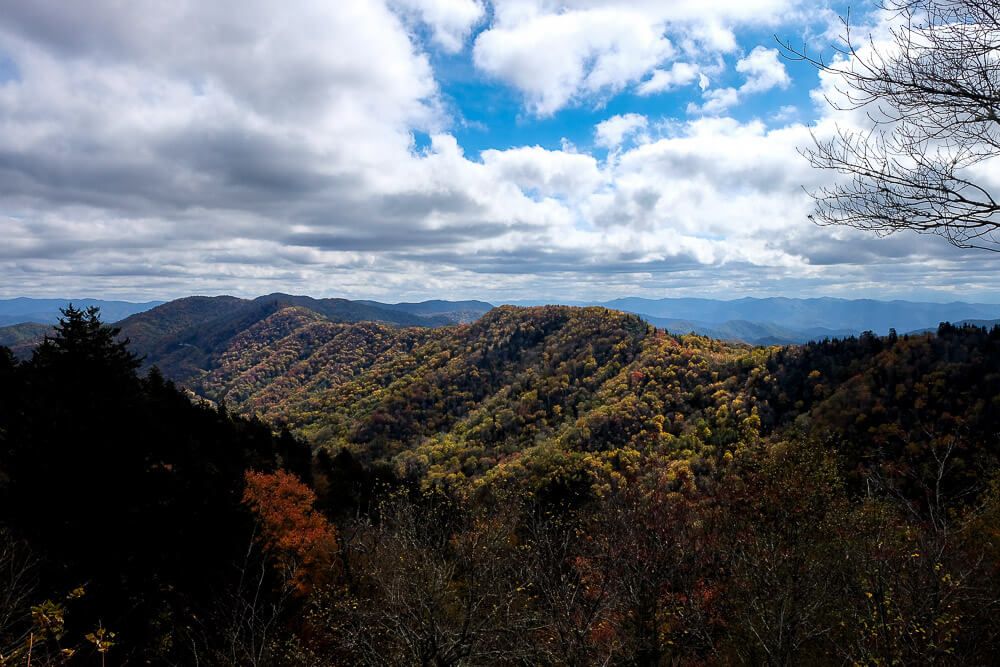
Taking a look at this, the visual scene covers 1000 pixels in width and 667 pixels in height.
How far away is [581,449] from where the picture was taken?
104 meters

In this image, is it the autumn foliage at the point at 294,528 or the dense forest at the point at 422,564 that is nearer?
the dense forest at the point at 422,564

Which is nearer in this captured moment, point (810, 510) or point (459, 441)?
point (810, 510)

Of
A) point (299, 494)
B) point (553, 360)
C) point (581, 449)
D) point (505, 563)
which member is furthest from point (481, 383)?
point (505, 563)

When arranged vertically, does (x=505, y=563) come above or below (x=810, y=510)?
A: below

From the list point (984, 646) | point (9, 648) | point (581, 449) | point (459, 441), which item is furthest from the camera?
point (459, 441)

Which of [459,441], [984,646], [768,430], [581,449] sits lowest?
[459,441]

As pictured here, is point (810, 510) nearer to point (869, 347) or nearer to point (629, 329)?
point (869, 347)

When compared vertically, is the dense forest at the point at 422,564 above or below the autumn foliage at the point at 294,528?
above

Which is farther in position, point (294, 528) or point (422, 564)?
point (294, 528)

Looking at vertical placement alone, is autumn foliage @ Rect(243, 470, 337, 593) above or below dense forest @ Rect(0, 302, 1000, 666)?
below

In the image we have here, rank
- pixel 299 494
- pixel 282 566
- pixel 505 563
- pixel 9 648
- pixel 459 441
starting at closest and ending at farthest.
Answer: pixel 9 648 < pixel 505 563 < pixel 282 566 < pixel 299 494 < pixel 459 441

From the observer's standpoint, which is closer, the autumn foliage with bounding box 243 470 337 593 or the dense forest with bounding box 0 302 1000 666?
the dense forest with bounding box 0 302 1000 666

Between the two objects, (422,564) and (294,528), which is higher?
(422,564)

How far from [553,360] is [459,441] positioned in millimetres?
A: 62446
